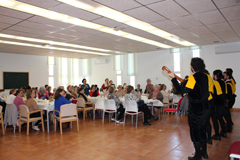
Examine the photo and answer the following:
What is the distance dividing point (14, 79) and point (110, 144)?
880cm

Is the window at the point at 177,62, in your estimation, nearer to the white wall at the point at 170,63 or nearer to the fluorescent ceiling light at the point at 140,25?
the white wall at the point at 170,63

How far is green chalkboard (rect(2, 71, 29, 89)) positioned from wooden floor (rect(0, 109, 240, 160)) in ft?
18.4

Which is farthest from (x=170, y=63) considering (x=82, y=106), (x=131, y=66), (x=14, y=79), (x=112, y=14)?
(x=14, y=79)

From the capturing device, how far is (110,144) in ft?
13.6

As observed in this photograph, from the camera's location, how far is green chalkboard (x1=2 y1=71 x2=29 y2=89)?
10.3m

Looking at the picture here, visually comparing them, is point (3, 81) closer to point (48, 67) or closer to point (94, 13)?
point (48, 67)

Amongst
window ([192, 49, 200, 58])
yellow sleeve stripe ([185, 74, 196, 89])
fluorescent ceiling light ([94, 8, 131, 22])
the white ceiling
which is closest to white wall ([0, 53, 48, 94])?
the white ceiling

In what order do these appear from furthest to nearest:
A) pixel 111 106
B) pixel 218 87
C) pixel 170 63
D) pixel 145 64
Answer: pixel 145 64, pixel 170 63, pixel 111 106, pixel 218 87

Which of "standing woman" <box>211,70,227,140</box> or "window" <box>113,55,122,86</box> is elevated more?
"window" <box>113,55,122,86</box>

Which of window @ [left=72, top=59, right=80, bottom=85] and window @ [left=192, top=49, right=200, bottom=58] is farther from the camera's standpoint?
window @ [left=72, top=59, right=80, bottom=85]

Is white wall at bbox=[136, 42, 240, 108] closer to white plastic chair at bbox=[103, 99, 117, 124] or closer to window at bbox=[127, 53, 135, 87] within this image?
window at bbox=[127, 53, 135, 87]

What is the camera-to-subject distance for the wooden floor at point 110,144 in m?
3.52

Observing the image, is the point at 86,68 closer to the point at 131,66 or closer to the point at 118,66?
the point at 118,66

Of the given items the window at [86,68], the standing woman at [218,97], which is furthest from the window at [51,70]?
the standing woman at [218,97]
